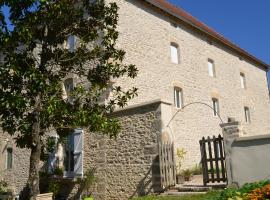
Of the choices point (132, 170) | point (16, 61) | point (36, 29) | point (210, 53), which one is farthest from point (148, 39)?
point (16, 61)

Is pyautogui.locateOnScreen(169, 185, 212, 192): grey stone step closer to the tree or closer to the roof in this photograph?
the tree

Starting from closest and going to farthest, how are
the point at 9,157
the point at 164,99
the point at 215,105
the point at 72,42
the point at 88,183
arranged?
1. the point at 164,99
2. the point at 88,183
3. the point at 72,42
4. the point at 9,157
5. the point at 215,105

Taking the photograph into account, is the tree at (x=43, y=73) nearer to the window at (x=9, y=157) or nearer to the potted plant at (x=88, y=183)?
the potted plant at (x=88, y=183)

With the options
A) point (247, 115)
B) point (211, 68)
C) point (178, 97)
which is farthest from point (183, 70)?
point (247, 115)

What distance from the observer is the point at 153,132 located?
35.2 ft

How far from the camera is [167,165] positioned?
10.2 meters

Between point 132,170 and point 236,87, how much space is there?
1305 cm

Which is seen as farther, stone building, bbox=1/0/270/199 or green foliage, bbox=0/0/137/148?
stone building, bbox=1/0/270/199

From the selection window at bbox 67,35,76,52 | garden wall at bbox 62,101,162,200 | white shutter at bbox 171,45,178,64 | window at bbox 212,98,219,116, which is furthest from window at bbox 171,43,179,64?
garden wall at bbox 62,101,162,200

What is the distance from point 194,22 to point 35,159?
14778 millimetres

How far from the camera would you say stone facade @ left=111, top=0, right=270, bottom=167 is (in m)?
15.2

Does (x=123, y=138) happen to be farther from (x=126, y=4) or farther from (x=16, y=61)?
(x=126, y=4)

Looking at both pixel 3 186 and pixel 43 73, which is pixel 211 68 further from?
pixel 43 73

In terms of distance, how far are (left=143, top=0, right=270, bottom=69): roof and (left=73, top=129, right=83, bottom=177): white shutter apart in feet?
24.0
